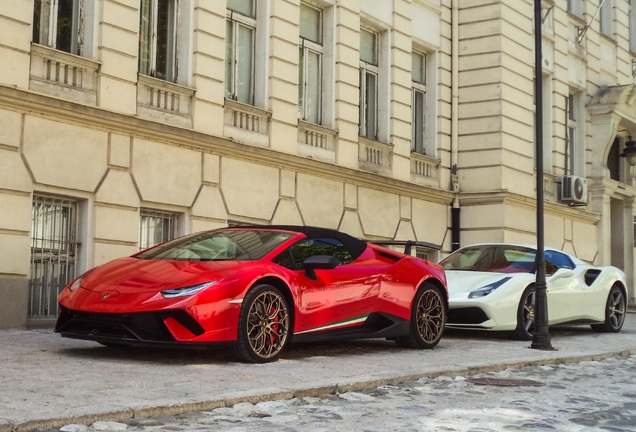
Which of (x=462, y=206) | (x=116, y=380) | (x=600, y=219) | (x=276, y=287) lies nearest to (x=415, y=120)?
(x=462, y=206)

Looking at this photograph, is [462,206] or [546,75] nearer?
[462,206]

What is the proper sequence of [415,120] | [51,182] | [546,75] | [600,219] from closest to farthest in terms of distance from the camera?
1. [51,182]
2. [415,120]
3. [546,75]
4. [600,219]

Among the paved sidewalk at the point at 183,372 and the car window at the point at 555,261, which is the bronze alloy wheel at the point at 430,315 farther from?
the car window at the point at 555,261

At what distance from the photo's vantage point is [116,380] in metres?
6.62

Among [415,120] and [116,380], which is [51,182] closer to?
[116,380]

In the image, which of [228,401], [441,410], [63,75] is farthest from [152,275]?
[63,75]

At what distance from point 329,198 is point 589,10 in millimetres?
13901

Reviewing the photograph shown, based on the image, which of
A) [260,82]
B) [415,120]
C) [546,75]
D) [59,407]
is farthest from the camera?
[546,75]

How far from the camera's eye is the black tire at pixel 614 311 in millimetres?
14695

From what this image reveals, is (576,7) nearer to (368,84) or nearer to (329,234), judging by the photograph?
(368,84)

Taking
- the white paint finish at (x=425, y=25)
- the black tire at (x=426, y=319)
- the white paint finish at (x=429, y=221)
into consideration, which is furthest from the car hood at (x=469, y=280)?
the white paint finish at (x=425, y=25)

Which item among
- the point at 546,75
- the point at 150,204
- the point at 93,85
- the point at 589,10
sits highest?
the point at 589,10

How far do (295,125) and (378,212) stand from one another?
3214 mm

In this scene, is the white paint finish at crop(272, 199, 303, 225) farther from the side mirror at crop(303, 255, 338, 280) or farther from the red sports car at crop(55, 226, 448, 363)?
the side mirror at crop(303, 255, 338, 280)
